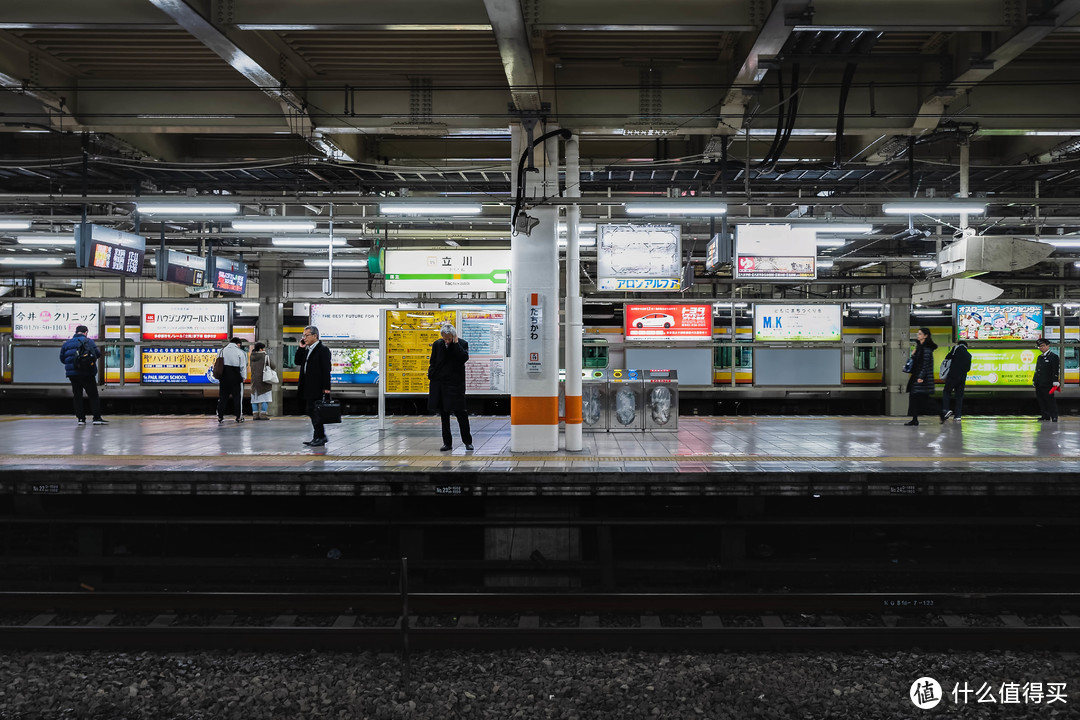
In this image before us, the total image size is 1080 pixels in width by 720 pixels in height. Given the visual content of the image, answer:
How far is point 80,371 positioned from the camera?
12.2m

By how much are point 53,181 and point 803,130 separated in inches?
538

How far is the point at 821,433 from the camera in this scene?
11141mm

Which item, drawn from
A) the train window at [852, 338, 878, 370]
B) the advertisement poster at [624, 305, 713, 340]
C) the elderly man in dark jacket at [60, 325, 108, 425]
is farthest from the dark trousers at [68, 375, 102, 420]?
the train window at [852, 338, 878, 370]

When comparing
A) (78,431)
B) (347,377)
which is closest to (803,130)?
(347,377)

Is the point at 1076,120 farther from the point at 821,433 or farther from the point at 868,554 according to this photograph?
the point at 868,554

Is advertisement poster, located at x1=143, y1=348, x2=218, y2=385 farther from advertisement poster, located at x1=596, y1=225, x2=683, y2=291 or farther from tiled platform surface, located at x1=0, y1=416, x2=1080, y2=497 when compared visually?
advertisement poster, located at x1=596, y1=225, x2=683, y2=291

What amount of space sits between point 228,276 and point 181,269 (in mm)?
1563

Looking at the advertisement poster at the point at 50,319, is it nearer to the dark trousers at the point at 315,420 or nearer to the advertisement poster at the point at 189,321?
the advertisement poster at the point at 189,321

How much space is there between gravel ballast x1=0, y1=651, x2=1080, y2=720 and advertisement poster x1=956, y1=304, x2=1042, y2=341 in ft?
41.8

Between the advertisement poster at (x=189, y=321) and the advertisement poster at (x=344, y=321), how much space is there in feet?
7.56

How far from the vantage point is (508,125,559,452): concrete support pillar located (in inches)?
358

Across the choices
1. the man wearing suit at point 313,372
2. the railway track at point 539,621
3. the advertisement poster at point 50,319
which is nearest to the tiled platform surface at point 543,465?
the man wearing suit at point 313,372

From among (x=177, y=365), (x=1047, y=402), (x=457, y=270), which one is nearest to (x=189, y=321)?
(x=177, y=365)

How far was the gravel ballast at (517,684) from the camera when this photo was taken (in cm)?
471
